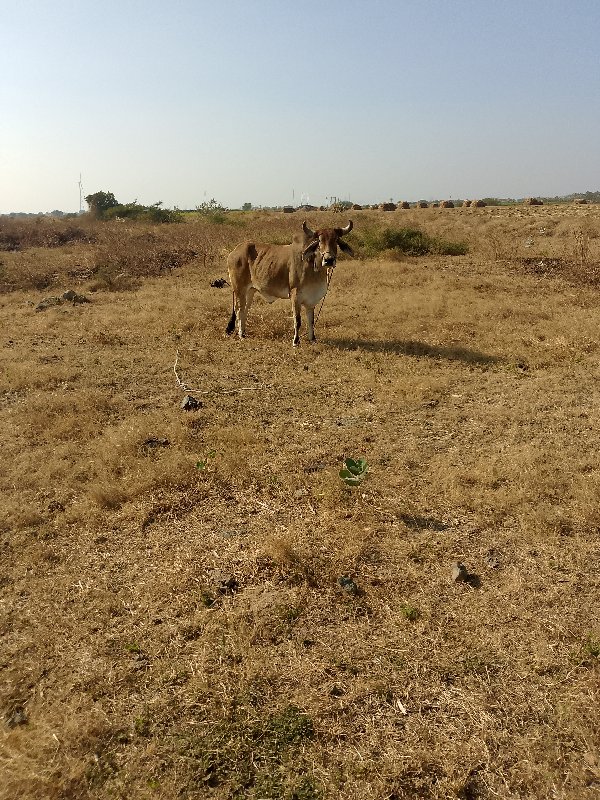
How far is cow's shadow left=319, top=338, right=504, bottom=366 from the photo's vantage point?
841cm

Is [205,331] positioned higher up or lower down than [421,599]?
higher up

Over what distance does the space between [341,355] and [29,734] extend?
21.7 feet

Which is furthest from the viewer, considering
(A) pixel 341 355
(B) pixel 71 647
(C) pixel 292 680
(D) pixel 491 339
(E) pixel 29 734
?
(D) pixel 491 339

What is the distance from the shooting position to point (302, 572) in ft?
12.7

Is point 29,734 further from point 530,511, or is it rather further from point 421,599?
point 530,511

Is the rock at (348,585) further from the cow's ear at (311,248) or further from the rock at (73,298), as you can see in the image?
the rock at (73,298)

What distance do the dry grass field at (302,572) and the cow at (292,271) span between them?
89 cm

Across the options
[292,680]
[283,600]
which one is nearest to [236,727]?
[292,680]

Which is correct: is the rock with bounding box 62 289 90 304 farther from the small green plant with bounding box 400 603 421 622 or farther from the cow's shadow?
the small green plant with bounding box 400 603 421 622

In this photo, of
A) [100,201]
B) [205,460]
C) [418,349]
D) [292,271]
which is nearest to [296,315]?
[292,271]

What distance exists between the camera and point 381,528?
4.41 metres

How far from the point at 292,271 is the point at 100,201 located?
3778 centimetres

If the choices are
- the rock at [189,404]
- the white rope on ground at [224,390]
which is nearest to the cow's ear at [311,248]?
the white rope on ground at [224,390]

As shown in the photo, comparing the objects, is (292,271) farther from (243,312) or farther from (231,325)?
(231,325)
